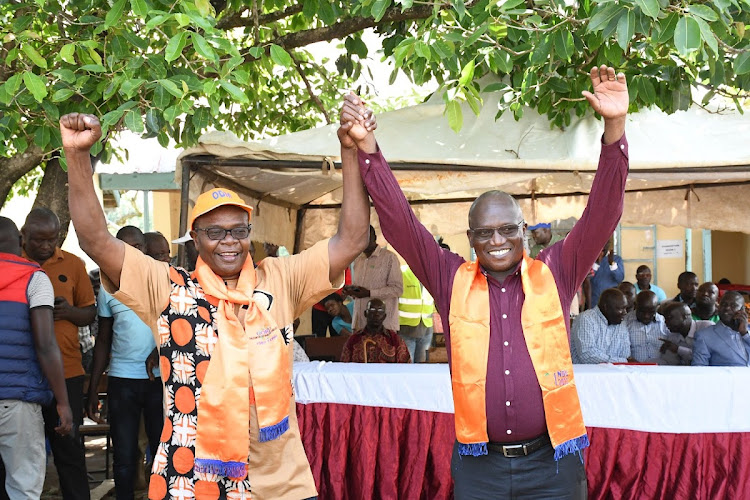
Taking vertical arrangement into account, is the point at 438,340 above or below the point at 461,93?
below

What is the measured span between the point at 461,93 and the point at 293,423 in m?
1.94

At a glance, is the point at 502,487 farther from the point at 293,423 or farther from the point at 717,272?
the point at 717,272

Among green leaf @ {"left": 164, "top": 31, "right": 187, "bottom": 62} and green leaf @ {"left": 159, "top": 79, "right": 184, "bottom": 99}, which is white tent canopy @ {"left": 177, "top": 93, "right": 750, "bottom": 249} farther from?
green leaf @ {"left": 164, "top": 31, "right": 187, "bottom": 62}

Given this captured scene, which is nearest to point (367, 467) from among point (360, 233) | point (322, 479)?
point (322, 479)

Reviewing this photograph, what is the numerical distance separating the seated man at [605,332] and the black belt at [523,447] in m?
3.29

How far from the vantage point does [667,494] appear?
4.62 metres

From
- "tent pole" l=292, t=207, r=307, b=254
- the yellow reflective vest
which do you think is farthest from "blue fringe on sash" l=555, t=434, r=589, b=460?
"tent pole" l=292, t=207, r=307, b=254

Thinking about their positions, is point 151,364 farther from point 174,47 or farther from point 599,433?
point 599,433

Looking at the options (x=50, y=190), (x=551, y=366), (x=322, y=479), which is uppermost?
(x=50, y=190)

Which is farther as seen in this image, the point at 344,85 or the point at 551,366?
the point at 344,85

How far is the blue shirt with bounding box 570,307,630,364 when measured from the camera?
20.4ft

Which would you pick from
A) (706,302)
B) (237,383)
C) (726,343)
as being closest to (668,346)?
(726,343)

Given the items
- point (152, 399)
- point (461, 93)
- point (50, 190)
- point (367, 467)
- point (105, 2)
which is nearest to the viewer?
point (461, 93)

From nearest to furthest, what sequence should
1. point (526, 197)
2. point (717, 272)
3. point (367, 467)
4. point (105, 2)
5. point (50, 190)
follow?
point (105, 2)
point (367, 467)
point (50, 190)
point (526, 197)
point (717, 272)
